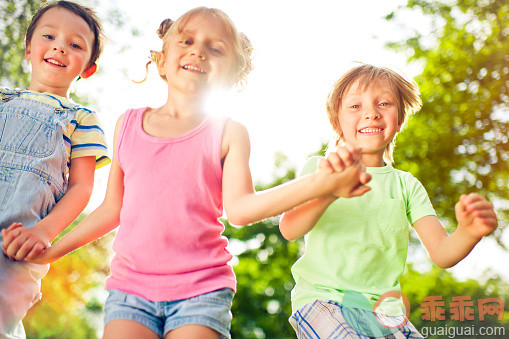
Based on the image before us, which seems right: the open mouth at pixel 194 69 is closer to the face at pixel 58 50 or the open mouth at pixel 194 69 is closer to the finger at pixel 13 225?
the face at pixel 58 50

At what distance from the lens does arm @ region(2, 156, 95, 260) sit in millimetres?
2143

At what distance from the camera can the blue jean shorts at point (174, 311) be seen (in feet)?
6.06

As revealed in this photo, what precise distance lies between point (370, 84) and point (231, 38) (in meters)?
0.69

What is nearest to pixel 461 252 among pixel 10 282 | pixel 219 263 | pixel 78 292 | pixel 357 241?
pixel 357 241

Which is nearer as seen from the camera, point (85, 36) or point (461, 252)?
point (461, 252)

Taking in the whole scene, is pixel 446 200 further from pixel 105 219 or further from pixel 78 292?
pixel 105 219

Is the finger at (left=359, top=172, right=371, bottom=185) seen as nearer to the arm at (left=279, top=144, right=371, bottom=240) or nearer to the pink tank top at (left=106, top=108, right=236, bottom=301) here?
the arm at (left=279, top=144, right=371, bottom=240)

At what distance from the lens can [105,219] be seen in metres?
2.22

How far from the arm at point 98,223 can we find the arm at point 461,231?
123 centimetres

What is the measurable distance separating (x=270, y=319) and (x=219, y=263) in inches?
627

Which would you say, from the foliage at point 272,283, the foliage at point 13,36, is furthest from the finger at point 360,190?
the foliage at point 272,283

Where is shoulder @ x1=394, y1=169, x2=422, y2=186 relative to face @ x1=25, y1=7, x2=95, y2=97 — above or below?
below

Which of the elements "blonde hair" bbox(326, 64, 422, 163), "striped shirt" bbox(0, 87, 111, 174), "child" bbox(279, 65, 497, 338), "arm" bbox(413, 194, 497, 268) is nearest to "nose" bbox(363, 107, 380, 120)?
"child" bbox(279, 65, 497, 338)

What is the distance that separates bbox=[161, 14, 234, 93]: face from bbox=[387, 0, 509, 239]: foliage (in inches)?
423
